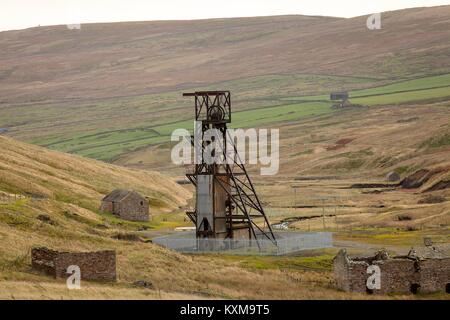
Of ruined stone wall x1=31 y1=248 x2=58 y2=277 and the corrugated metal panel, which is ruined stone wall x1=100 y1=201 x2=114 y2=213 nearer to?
the corrugated metal panel

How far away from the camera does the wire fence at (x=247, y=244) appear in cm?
6525

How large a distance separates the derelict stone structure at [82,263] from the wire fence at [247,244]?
65.4ft

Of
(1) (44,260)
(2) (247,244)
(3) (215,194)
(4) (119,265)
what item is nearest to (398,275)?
(4) (119,265)

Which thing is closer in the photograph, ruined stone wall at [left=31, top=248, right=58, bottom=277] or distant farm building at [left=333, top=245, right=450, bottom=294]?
ruined stone wall at [left=31, top=248, right=58, bottom=277]

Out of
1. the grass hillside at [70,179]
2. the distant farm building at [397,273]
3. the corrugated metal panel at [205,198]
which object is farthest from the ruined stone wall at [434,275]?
the grass hillside at [70,179]

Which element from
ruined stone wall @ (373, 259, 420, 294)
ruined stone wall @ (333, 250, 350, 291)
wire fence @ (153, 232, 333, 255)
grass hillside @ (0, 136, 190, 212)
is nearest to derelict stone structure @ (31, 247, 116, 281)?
ruined stone wall @ (333, 250, 350, 291)

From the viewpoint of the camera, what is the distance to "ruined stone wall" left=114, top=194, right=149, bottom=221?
8625cm

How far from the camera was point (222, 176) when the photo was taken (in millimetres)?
69625

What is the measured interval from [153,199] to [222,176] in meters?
37.7

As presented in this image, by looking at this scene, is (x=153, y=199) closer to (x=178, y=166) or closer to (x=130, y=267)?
(x=130, y=267)

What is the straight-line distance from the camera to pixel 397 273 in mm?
47562

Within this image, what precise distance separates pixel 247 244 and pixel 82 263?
24564 millimetres

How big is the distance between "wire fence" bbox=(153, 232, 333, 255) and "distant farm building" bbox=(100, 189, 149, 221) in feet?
60.3
